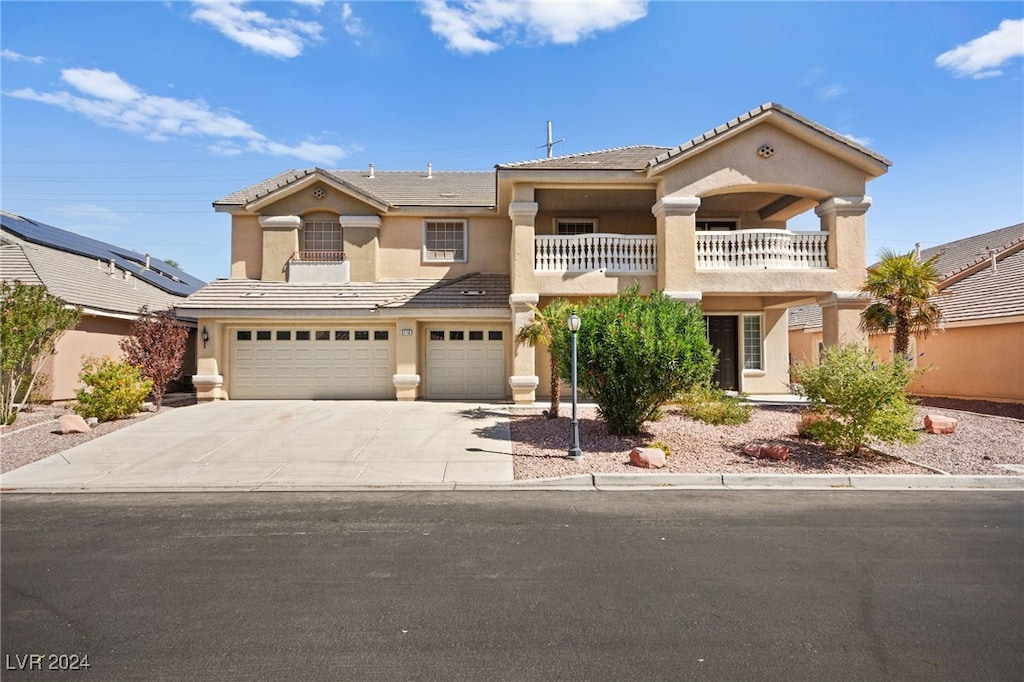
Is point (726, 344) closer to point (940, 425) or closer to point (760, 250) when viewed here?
point (760, 250)

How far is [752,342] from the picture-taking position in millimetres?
17766

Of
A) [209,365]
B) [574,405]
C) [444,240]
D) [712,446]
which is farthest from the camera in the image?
[444,240]

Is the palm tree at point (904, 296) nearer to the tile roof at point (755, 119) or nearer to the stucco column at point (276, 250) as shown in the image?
the tile roof at point (755, 119)

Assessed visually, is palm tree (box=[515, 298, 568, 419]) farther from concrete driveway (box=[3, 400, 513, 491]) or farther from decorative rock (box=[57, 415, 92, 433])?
decorative rock (box=[57, 415, 92, 433])

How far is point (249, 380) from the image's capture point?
1622cm

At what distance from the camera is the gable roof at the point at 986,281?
15.6 m

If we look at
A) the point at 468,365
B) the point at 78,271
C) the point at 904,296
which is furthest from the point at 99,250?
the point at 904,296

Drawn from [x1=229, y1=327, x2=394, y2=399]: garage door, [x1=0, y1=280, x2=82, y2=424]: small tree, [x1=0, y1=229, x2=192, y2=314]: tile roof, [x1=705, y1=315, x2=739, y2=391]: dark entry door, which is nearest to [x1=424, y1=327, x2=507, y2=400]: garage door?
[x1=229, y1=327, x2=394, y2=399]: garage door

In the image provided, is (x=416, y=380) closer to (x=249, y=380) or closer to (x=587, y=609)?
(x=249, y=380)

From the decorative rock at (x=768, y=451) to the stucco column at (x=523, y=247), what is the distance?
6714mm

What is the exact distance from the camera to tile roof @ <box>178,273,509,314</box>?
51.5 feet

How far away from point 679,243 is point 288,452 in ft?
33.9

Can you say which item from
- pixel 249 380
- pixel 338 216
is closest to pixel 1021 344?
pixel 338 216

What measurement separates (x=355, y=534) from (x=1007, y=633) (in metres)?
5.59
